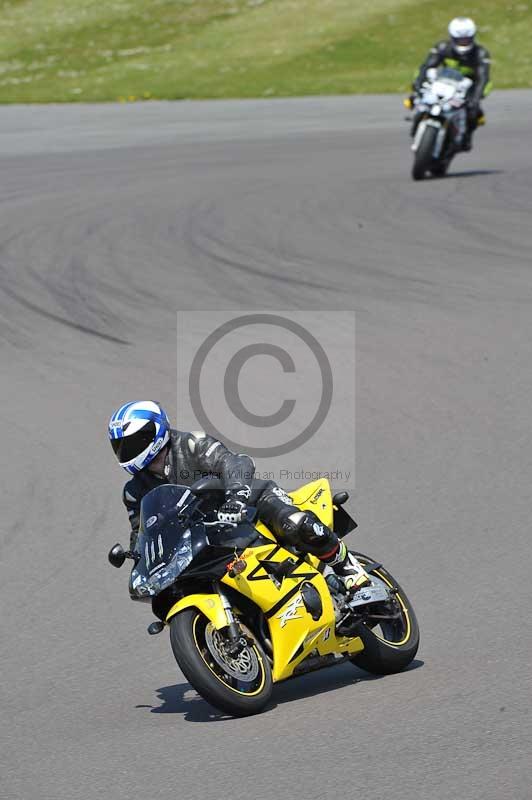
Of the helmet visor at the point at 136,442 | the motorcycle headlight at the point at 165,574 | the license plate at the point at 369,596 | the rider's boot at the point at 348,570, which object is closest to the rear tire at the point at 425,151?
the rider's boot at the point at 348,570

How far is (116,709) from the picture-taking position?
21.0 feet

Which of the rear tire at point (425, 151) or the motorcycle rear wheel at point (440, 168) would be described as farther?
the motorcycle rear wheel at point (440, 168)

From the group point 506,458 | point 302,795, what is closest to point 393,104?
point 506,458

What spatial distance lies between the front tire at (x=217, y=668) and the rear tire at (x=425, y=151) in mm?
13390

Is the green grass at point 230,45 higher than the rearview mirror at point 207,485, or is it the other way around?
the rearview mirror at point 207,485

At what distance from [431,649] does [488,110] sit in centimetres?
2129

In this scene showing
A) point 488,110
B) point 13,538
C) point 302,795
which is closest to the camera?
point 302,795

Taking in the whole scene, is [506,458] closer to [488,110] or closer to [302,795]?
[302,795]

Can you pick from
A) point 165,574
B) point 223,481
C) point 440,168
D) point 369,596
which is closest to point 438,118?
point 440,168

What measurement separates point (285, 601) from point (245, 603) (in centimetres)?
19

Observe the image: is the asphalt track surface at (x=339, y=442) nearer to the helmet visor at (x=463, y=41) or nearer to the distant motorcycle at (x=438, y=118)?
the distant motorcycle at (x=438, y=118)

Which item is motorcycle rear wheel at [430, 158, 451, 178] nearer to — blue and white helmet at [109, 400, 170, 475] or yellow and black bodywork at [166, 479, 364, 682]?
yellow and black bodywork at [166, 479, 364, 682]

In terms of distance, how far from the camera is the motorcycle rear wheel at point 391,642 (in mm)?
6609

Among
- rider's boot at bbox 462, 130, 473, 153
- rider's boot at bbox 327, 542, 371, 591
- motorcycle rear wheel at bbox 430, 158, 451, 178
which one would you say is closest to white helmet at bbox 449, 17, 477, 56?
rider's boot at bbox 462, 130, 473, 153
